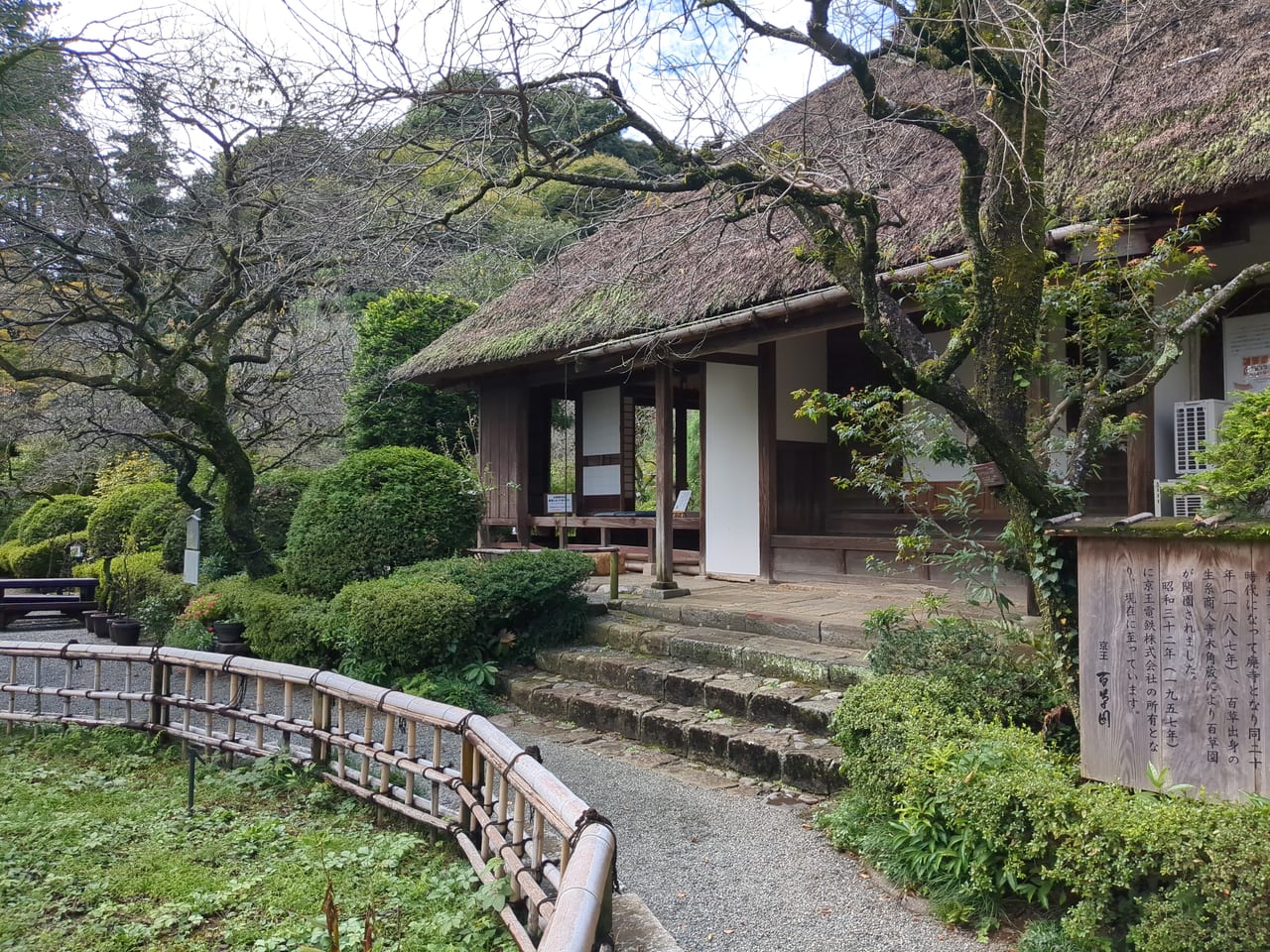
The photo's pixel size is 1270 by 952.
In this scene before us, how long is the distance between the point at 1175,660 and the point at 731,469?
Answer: 6.18m

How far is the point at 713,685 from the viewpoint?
5438mm

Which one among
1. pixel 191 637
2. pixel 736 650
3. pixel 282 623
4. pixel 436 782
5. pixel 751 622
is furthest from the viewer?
pixel 191 637

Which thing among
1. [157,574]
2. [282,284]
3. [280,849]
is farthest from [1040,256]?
[157,574]

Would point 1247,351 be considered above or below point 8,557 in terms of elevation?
above

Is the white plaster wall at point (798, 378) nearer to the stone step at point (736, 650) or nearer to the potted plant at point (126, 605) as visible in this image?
the stone step at point (736, 650)

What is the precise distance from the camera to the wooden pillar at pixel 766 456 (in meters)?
8.52

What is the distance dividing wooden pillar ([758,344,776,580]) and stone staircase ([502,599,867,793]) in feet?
5.44

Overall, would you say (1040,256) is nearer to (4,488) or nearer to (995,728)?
(995,728)

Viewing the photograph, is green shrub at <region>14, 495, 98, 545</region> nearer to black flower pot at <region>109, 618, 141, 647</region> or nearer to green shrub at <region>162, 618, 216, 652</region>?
black flower pot at <region>109, 618, 141, 647</region>

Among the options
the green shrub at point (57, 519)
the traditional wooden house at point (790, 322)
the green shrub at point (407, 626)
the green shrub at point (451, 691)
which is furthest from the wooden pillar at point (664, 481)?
the green shrub at point (57, 519)

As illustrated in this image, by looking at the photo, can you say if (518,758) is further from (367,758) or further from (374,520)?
(374,520)

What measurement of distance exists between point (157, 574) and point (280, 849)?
819 centimetres

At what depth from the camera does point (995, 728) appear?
3.54 metres

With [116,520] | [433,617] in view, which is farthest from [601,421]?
[116,520]
